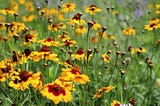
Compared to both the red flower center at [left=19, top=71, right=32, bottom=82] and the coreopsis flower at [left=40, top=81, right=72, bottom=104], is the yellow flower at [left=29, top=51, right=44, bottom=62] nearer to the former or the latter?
the red flower center at [left=19, top=71, right=32, bottom=82]

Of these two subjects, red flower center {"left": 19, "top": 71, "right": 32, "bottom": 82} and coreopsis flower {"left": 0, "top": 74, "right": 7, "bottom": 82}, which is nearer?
red flower center {"left": 19, "top": 71, "right": 32, "bottom": 82}

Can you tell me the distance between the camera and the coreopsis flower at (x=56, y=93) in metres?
1.55

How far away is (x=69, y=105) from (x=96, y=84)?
46cm

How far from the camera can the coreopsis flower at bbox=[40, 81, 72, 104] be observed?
155cm

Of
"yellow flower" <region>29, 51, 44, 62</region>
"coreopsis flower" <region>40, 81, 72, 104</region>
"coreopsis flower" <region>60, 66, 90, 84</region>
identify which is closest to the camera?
"coreopsis flower" <region>40, 81, 72, 104</region>

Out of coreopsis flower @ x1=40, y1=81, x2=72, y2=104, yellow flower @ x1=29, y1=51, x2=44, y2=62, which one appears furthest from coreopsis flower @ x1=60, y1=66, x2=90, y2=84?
yellow flower @ x1=29, y1=51, x2=44, y2=62

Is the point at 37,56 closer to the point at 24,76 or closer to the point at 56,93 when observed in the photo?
the point at 24,76

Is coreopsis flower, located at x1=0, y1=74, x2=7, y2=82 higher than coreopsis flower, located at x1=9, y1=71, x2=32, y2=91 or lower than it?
lower

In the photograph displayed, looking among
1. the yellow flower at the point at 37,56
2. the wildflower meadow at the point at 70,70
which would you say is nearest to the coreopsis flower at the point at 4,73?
the wildflower meadow at the point at 70,70

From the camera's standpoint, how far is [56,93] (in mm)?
1584

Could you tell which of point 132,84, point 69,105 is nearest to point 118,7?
point 132,84

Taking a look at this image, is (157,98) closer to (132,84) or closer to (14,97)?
(132,84)

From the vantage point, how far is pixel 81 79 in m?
1.85

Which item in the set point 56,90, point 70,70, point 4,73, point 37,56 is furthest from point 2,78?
point 56,90
